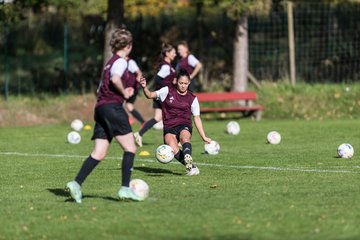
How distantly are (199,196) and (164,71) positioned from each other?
8185 mm

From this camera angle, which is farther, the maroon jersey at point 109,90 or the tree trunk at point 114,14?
the tree trunk at point 114,14

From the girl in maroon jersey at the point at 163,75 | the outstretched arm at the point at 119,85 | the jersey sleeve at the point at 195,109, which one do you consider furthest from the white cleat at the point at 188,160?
the girl in maroon jersey at the point at 163,75

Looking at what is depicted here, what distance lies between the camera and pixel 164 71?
1930cm

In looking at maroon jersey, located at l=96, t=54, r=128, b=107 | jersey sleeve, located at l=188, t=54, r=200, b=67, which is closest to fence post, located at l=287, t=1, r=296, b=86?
jersey sleeve, located at l=188, t=54, r=200, b=67

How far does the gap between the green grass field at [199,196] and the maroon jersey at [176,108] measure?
750 mm

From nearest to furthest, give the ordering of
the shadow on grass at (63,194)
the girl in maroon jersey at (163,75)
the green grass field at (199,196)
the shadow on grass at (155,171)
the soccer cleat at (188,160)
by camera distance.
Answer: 1. the green grass field at (199,196)
2. the shadow on grass at (63,194)
3. the soccer cleat at (188,160)
4. the shadow on grass at (155,171)
5. the girl in maroon jersey at (163,75)

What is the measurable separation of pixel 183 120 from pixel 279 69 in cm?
1736

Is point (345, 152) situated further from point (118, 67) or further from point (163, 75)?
point (118, 67)

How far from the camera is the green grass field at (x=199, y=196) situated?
9148 mm

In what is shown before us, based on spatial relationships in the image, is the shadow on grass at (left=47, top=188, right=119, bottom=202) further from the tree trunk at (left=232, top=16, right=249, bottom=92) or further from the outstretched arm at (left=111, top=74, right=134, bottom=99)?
the tree trunk at (left=232, top=16, right=249, bottom=92)

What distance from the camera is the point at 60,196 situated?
38.8ft

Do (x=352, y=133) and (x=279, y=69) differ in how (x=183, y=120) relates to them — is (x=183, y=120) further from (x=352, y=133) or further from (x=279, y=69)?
(x=279, y=69)

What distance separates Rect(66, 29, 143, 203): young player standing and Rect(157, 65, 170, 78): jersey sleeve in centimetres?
802

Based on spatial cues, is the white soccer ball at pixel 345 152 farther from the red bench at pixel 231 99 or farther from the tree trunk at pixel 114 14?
the tree trunk at pixel 114 14
